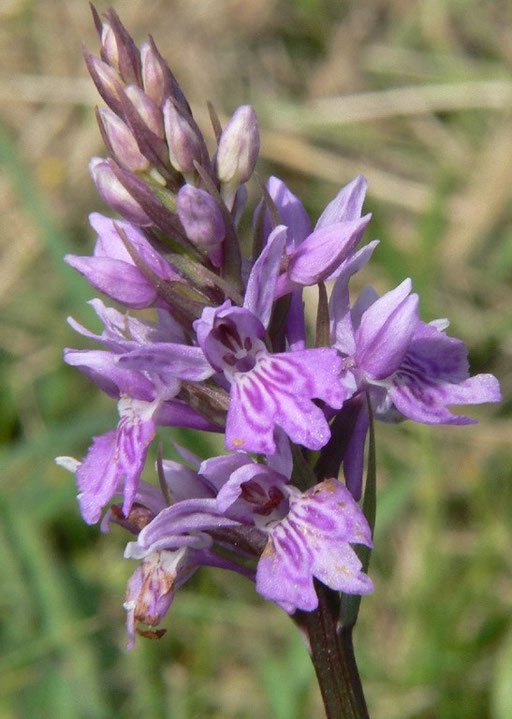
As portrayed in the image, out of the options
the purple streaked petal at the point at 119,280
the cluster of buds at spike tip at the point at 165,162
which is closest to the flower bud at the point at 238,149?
the cluster of buds at spike tip at the point at 165,162

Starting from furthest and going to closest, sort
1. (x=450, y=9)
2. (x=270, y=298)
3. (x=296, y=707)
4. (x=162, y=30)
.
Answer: (x=162, y=30)
(x=450, y=9)
(x=296, y=707)
(x=270, y=298)

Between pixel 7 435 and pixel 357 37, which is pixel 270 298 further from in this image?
pixel 357 37

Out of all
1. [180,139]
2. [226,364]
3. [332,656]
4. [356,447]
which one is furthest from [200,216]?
[332,656]

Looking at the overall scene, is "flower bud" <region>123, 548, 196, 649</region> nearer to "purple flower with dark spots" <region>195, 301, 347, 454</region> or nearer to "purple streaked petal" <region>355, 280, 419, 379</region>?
"purple flower with dark spots" <region>195, 301, 347, 454</region>

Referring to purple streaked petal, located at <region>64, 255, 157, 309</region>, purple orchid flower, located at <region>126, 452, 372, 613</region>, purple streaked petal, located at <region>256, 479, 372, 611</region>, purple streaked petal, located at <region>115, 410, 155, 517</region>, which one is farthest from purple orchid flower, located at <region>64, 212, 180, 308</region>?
purple streaked petal, located at <region>256, 479, 372, 611</region>

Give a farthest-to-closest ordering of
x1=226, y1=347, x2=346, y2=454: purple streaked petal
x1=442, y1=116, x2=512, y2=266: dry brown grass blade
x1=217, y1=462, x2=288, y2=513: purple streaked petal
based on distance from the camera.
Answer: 1. x1=442, y1=116, x2=512, y2=266: dry brown grass blade
2. x1=217, y1=462, x2=288, y2=513: purple streaked petal
3. x1=226, y1=347, x2=346, y2=454: purple streaked petal

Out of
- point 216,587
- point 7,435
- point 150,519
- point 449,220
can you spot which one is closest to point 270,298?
point 150,519

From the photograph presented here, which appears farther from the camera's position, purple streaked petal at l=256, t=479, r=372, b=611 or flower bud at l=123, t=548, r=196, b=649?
flower bud at l=123, t=548, r=196, b=649
